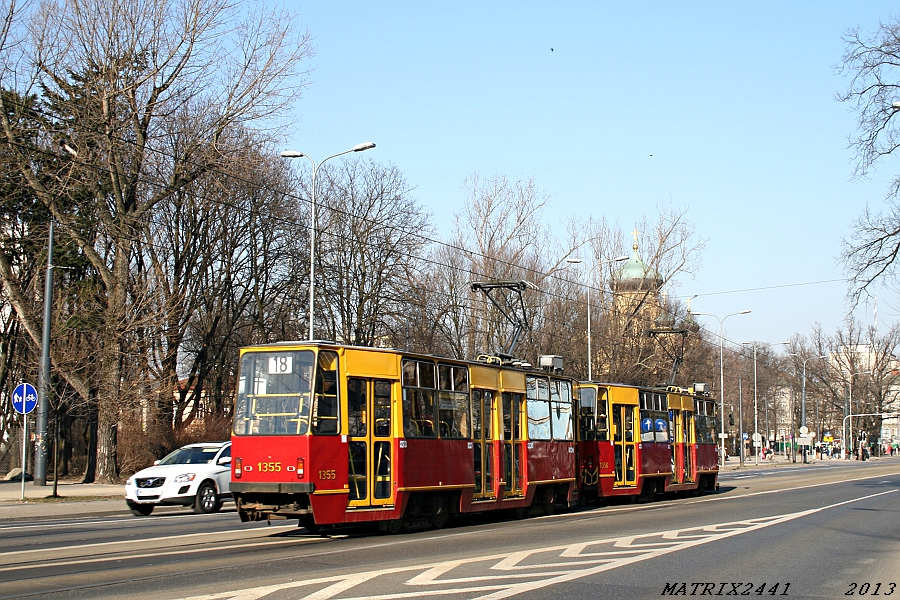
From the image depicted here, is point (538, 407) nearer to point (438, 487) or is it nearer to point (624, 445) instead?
point (438, 487)

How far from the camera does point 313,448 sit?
14695 mm

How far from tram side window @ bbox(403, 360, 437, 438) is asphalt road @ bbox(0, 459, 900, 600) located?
5.62 feet

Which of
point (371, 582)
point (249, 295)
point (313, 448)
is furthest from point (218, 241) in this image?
point (371, 582)

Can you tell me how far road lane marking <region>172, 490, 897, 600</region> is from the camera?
31.6ft

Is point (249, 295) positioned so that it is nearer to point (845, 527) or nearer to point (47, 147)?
point (47, 147)

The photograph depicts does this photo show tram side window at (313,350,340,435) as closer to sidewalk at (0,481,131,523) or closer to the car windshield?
sidewalk at (0,481,131,523)

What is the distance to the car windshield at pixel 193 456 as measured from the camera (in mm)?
23875

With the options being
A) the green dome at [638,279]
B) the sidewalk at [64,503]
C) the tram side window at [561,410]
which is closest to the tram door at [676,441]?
the tram side window at [561,410]

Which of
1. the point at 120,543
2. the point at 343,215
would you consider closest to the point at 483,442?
the point at 120,543

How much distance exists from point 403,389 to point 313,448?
2354 millimetres

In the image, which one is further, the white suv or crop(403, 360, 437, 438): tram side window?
the white suv

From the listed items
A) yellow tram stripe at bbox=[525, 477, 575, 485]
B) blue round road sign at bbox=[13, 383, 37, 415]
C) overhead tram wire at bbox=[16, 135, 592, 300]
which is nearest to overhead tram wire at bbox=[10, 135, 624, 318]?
overhead tram wire at bbox=[16, 135, 592, 300]

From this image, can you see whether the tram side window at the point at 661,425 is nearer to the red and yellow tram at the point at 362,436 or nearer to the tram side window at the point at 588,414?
the tram side window at the point at 588,414

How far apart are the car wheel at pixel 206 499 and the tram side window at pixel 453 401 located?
25.9 ft
